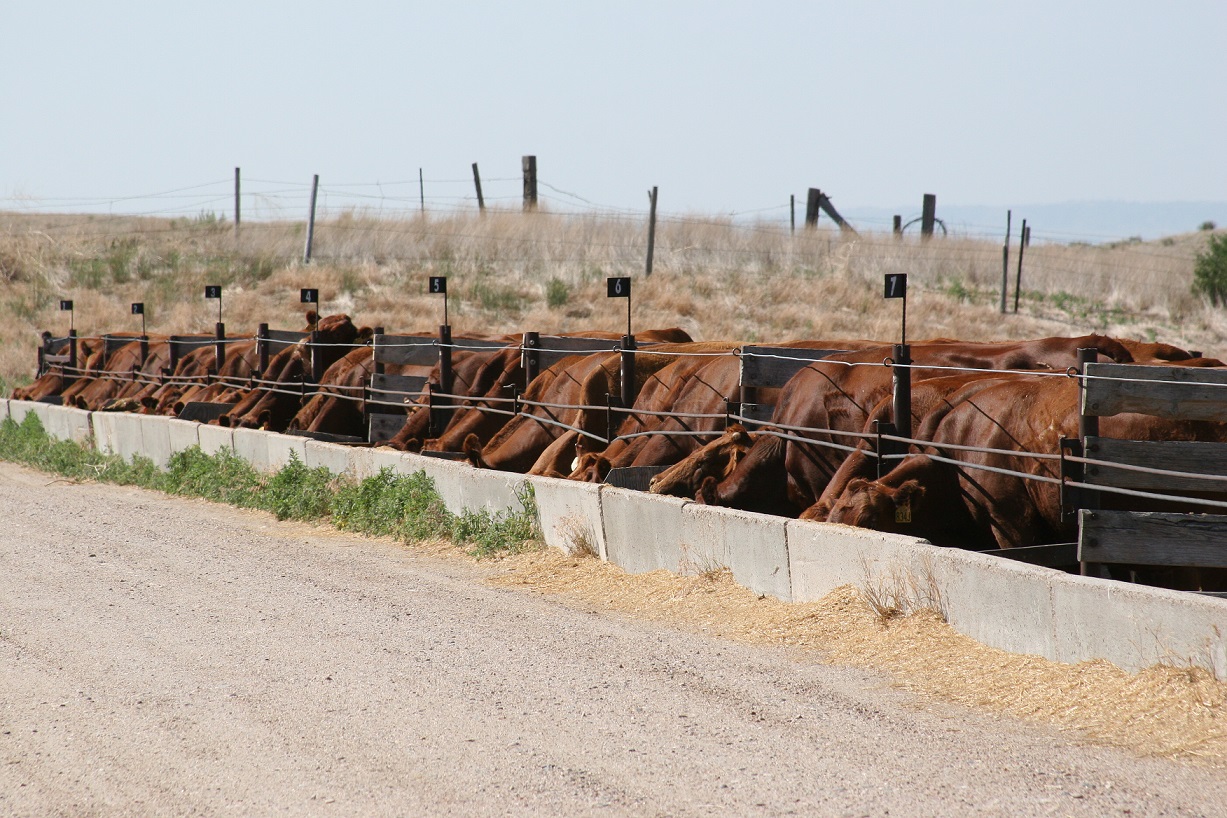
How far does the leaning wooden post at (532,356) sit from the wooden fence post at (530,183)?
2466cm

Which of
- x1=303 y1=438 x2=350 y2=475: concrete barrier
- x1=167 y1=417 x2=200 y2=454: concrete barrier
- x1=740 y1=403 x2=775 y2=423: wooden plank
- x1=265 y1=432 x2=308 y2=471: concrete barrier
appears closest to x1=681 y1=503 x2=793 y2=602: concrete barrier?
x1=740 y1=403 x2=775 y2=423: wooden plank

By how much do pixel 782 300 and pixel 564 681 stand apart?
80.7ft

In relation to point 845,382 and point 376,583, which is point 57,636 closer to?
point 376,583

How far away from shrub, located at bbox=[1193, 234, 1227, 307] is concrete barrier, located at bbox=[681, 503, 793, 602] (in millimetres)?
23964

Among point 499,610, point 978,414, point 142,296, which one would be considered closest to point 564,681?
point 499,610

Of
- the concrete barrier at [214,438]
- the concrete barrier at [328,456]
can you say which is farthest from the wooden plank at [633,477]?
the concrete barrier at [214,438]

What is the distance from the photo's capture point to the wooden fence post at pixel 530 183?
37062 millimetres

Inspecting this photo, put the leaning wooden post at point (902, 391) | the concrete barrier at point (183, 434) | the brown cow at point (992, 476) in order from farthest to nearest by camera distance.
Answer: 1. the concrete barrier at point (183, 434)
2. the leaning wooden post at point (902, 391)
3. the brown cow at point (992, 476)

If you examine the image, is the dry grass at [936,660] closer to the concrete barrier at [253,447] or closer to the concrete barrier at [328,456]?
the concrete barrier at [328,456]

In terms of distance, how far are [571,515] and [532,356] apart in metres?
3.88

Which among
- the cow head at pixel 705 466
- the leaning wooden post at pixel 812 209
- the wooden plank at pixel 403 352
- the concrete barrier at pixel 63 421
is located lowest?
the concrete barrier at pixel 63 421

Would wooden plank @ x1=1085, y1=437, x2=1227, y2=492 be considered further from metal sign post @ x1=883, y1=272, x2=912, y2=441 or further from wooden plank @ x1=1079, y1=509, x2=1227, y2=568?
metal sign post @ x1=883, y1=272, x2=912, y2=441

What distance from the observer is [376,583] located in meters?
A: 8.80

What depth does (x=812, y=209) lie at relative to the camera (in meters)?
37.3
